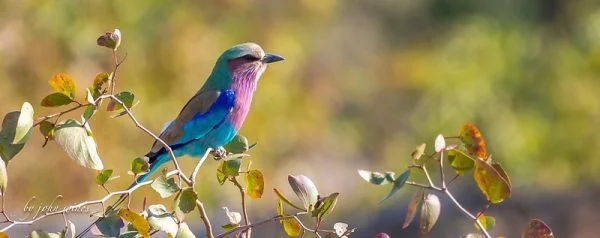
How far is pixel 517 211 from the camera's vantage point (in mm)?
7074

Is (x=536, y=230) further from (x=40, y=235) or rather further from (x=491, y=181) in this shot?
(x=40, y=235)

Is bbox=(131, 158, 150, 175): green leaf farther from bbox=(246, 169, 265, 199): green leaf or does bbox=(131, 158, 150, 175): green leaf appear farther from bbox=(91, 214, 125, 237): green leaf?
bbox=(246, 169, 265, 199): green leaf

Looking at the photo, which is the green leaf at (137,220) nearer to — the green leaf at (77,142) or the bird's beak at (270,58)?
the green leaf at (77,142)

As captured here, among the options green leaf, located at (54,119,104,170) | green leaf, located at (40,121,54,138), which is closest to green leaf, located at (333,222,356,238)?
green leaf, located at (54,119,104,170)

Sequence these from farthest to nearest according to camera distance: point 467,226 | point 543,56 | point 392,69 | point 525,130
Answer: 1. point 392,69
2. point 543,56
3. point 525,130
4. point 467,226

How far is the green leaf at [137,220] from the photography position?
7.79ft

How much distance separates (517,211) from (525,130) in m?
5.21

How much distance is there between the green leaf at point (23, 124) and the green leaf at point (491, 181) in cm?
93

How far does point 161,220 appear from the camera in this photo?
243cm

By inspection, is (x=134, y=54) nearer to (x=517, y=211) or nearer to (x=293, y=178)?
(x=517, y=211)

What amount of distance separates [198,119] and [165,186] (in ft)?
4.61

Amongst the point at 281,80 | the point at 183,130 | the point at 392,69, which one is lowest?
the point at 392,69

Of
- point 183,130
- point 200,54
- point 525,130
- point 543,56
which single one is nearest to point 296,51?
point 200,54

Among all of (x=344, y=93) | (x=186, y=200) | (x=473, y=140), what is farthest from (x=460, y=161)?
(x=344, y=93)
